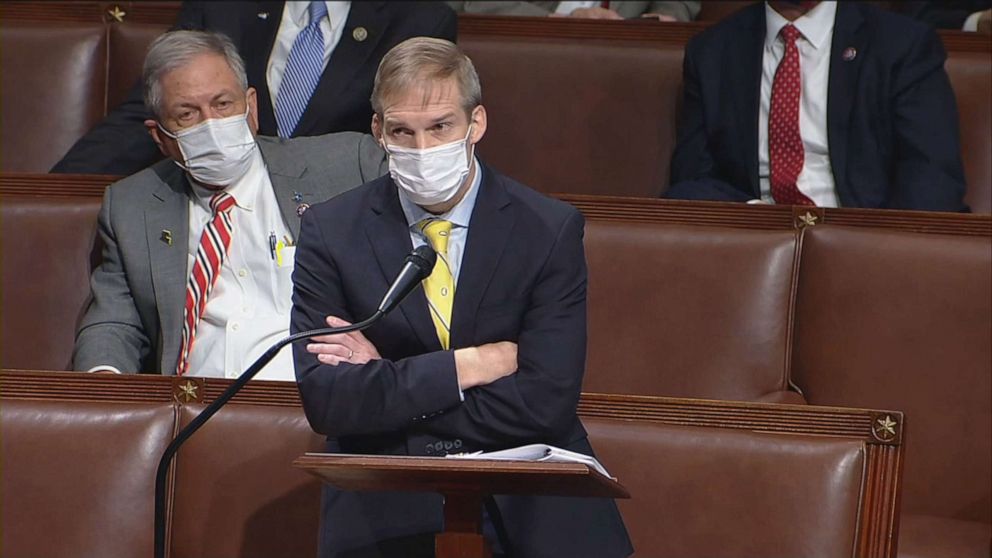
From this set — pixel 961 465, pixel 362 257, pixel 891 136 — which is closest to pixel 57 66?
pixel 362 257

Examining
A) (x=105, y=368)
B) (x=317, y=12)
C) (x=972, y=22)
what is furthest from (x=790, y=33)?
(x=105, y=368)

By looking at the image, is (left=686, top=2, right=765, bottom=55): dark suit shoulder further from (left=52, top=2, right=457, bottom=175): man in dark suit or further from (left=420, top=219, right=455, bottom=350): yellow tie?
(left=420, top=219, right=455, bottom=350): yellow tie

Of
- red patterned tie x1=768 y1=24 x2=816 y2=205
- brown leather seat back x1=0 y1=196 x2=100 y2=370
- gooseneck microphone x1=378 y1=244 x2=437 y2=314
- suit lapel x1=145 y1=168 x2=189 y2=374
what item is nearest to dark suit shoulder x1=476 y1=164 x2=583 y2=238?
gooseneck microphone x1=378 y1=244 x2=437 y2=314

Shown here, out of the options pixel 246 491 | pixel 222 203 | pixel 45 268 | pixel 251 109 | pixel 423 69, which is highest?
pixel 423 69

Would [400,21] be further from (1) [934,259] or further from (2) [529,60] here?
(1) [934,259]

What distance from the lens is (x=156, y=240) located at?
196 centimetres

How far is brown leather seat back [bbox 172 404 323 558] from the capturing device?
1.65 meters

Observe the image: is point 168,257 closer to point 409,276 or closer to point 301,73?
point 301,73

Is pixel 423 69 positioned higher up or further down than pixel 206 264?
higher up

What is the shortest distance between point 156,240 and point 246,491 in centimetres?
46

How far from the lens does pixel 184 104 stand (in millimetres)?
1955

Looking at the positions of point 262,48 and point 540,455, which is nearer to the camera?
point 540,455

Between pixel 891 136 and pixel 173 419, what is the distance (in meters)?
1.25

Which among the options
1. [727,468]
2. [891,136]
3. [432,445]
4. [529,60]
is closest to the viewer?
[432,445]
